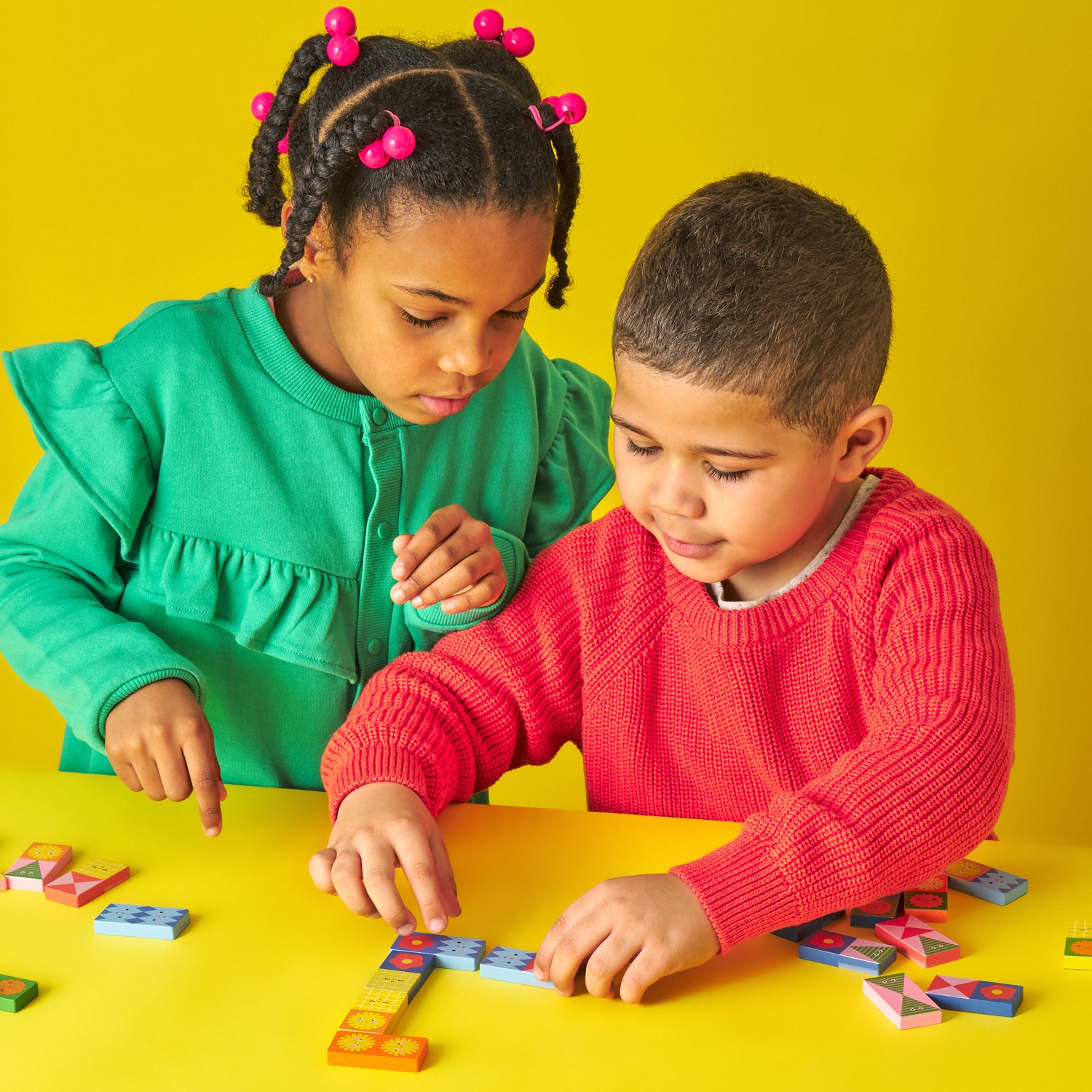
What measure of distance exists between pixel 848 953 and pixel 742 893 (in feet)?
0.26

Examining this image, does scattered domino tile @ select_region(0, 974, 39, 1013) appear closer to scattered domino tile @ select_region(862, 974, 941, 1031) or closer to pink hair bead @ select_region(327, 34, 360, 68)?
scattered domino tile @ select_region(862, 974, 941, 1031)

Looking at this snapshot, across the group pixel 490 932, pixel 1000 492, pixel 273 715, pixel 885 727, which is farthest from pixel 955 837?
pixel 1000 492

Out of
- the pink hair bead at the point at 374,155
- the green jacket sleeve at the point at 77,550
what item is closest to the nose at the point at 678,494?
the pink hair bead at the point at 374,155

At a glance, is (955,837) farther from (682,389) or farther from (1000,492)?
(1000,492)

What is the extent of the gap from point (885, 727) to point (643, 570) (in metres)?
0.28

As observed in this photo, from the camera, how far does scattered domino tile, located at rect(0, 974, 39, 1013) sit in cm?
77

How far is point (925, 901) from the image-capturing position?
2.88 feet

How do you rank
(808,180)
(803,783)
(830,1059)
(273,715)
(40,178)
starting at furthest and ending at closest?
1. (40,178)
2. (808,180)
3. (273,715)
4. (803,783)
5. (830,1059)

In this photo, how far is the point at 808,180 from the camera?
2018mm

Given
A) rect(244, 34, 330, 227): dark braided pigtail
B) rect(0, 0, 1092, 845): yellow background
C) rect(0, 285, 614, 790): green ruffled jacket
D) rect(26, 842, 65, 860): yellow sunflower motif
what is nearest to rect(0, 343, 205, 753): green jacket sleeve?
rect(0, 285, 614, 790): green ruffled jacket

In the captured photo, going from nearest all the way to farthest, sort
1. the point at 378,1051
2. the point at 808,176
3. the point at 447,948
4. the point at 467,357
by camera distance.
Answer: the point at 378,1051 → the point at 447,948 → the point at 467,357 → the point at 808,176

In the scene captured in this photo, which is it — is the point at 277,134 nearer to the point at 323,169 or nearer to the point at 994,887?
the point at 323,169

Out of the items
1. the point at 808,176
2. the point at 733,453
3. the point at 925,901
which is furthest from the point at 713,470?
the point at 808,176

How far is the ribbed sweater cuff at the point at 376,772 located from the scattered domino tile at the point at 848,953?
320 millimetres
